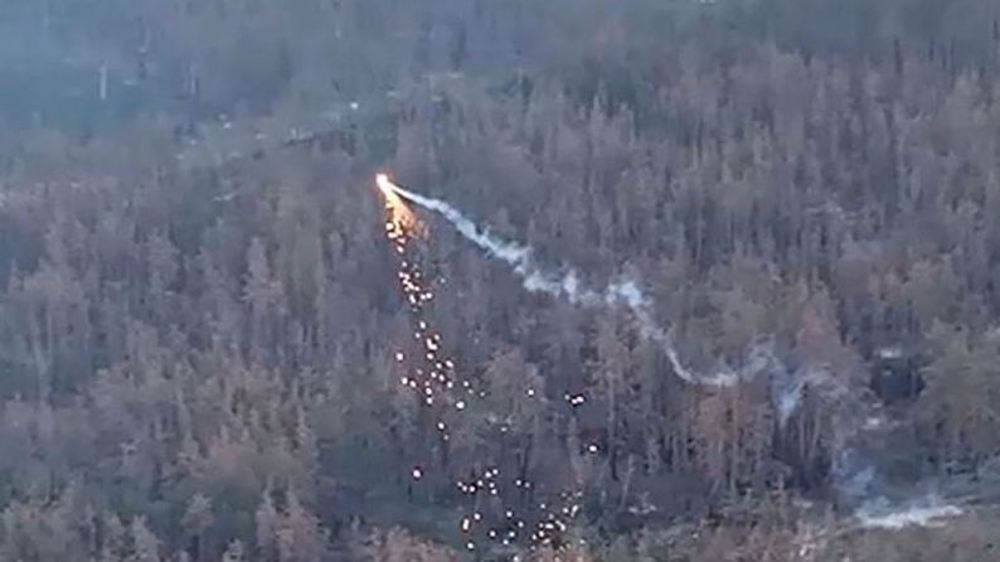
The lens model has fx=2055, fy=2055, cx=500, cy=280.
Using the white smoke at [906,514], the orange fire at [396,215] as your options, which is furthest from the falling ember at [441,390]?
the white smoke at [906,514]

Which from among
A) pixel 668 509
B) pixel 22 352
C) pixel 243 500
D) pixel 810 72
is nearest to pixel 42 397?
pixel 22 352

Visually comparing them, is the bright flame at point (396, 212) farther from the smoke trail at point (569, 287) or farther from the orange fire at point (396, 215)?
the smoke trail at point (569, 287)

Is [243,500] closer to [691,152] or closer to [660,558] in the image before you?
[660,558]

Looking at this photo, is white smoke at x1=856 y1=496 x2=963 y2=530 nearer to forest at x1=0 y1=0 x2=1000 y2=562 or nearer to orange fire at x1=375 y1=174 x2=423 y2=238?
forest at x1=0 y1=0 x2=1000 y2=562

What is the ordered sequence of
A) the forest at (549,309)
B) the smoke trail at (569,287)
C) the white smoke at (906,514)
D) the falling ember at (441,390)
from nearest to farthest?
the white smoke at (906,514) < the forest at (549,309) < the falling ember at (441,390) < the smoke trail at (569,287)

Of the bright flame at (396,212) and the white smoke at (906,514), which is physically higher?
the bright flame at (396,212)

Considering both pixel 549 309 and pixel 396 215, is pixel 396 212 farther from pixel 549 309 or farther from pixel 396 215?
pixel 549 309
